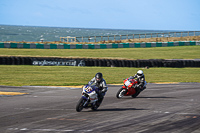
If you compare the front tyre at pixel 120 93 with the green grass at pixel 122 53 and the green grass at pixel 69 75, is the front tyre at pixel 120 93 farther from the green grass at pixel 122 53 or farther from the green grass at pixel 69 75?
the green grass at pixel 122 53

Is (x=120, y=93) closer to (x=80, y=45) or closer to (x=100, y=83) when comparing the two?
(x=100, y=83)

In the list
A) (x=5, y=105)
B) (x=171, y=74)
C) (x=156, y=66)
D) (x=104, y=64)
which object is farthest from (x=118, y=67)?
(x=5, y=105)

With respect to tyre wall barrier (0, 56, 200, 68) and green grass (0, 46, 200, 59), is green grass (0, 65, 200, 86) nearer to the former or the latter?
tyre wall barrier (0, 56, 200, 68)

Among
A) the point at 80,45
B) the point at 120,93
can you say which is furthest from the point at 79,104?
the point at 80,45

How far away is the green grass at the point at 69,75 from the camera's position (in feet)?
80.4

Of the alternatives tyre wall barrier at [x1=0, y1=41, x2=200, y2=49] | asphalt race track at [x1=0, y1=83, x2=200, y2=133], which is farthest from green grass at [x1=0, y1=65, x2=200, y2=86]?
tyre wall barrier at [x1=0, y1=41, x2=200, y2=49]

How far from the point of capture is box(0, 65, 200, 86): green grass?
24.5m

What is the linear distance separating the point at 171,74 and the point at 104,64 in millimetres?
7593

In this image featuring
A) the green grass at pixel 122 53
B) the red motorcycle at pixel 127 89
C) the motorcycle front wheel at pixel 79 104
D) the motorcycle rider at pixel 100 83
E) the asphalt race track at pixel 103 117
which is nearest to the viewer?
the asphalt race track at pixel 103 117

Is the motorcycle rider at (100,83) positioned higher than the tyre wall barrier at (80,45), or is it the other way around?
the tyre wall barrier at (80,45)

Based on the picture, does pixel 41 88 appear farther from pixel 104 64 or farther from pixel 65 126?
pixel 104 64

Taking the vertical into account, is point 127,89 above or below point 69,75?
above

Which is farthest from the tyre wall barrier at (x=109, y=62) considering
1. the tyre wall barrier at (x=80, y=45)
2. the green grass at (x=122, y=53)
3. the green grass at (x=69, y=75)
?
the tyre wall barrier at (x=80, y=45)

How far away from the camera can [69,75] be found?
2859cm
